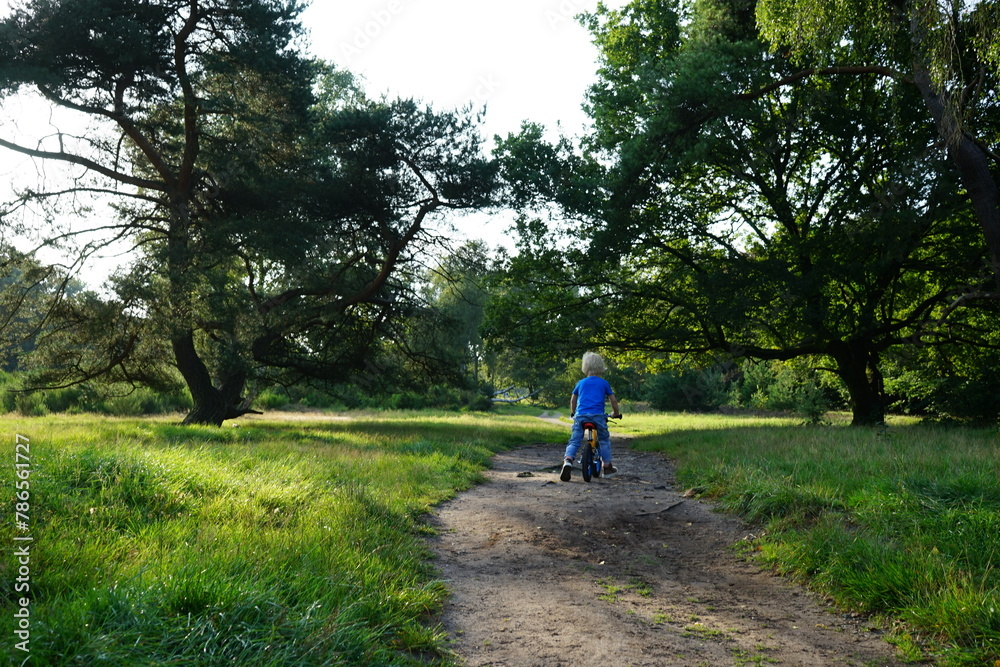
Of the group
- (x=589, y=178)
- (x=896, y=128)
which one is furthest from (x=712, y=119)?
(x=896, y=128)

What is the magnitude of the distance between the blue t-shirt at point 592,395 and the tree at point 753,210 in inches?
278

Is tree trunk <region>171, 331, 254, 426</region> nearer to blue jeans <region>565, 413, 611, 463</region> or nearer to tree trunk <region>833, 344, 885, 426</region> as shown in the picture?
blue jeans <region>565, 413, 611, 463</region>

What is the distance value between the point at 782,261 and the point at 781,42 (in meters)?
5.06

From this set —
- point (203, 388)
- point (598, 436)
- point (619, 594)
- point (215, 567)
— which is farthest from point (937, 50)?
point (203, 388)

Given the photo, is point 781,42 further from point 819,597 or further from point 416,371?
point 416,371

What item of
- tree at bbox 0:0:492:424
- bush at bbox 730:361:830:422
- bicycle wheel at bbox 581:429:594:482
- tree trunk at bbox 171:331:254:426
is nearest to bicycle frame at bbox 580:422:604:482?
bicycle wheel at bbox 581:429:594:482

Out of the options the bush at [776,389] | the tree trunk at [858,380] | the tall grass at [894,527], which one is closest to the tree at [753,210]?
the tree trunk at [858,380]

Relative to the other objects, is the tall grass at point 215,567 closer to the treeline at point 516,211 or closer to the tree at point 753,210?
the treeline at point 516,211

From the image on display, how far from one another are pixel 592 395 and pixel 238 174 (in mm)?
11889

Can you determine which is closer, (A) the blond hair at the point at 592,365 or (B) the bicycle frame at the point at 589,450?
(B) the bicycle frame at the point at 589,450

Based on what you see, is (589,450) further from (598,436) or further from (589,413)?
(589,413)

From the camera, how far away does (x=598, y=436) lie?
909 centimetres

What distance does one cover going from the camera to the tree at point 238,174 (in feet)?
43.6

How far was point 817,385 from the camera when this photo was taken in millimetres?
32531
